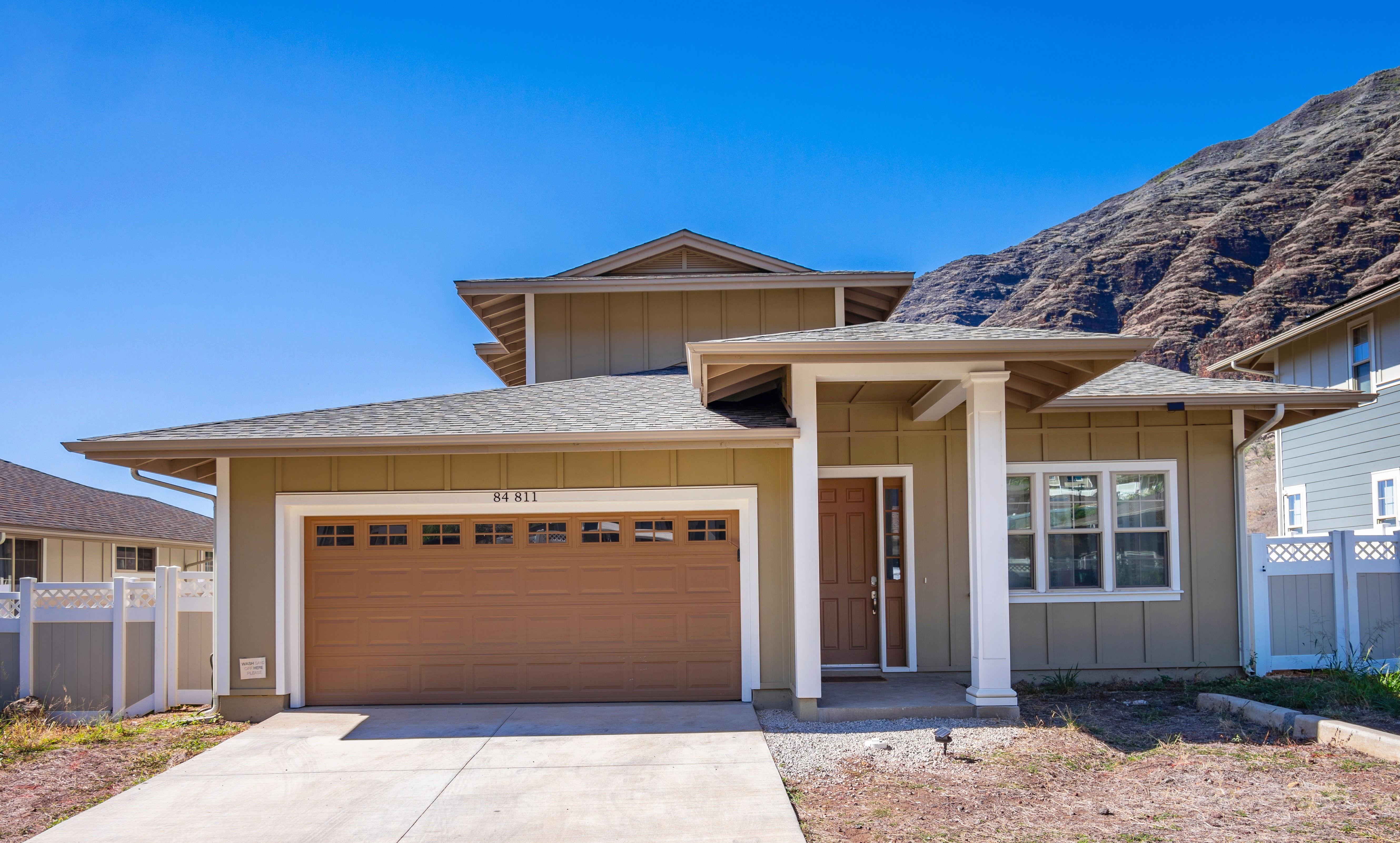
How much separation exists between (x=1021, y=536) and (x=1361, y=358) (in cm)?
959

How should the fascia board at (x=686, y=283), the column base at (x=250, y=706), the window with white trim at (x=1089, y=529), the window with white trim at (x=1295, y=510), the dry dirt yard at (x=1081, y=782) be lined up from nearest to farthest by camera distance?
the dry dirt yard at (x=1081, y=782)
the column base at (x=250, y=706)
the window with white trim at (x=1089, y=529)
the fascia board at (x=686, y=283)
the window with white trim at (x=1295, y=510)

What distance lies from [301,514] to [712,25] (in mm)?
14057

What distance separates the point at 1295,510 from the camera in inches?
699

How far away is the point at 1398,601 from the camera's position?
982 centimetres

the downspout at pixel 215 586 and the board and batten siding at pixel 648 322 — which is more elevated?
the board and batten siding at pixel 648 322

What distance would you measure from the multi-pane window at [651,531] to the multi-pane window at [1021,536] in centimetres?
403

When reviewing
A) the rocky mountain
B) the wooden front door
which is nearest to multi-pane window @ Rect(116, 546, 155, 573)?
the wooden front door

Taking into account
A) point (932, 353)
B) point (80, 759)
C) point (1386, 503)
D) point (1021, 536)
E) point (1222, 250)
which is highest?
point (1222, 250)

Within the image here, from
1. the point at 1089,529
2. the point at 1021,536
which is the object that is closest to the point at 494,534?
the point at 1021,536

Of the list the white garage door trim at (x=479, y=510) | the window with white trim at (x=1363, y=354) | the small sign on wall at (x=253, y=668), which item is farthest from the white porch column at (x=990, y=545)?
the window with white trim at (x=1363, y=354)

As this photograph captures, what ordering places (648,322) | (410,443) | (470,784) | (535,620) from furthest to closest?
1. (648,322)
2. (535,620)
3. (410,443)
4. (470,784)

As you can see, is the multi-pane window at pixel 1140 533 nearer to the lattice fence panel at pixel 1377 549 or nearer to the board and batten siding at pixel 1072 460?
the board and batten siding at pixel 1072 460

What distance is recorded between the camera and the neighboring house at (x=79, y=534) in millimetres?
16344

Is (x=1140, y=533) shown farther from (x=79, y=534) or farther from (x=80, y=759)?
(x=79, y=534)
